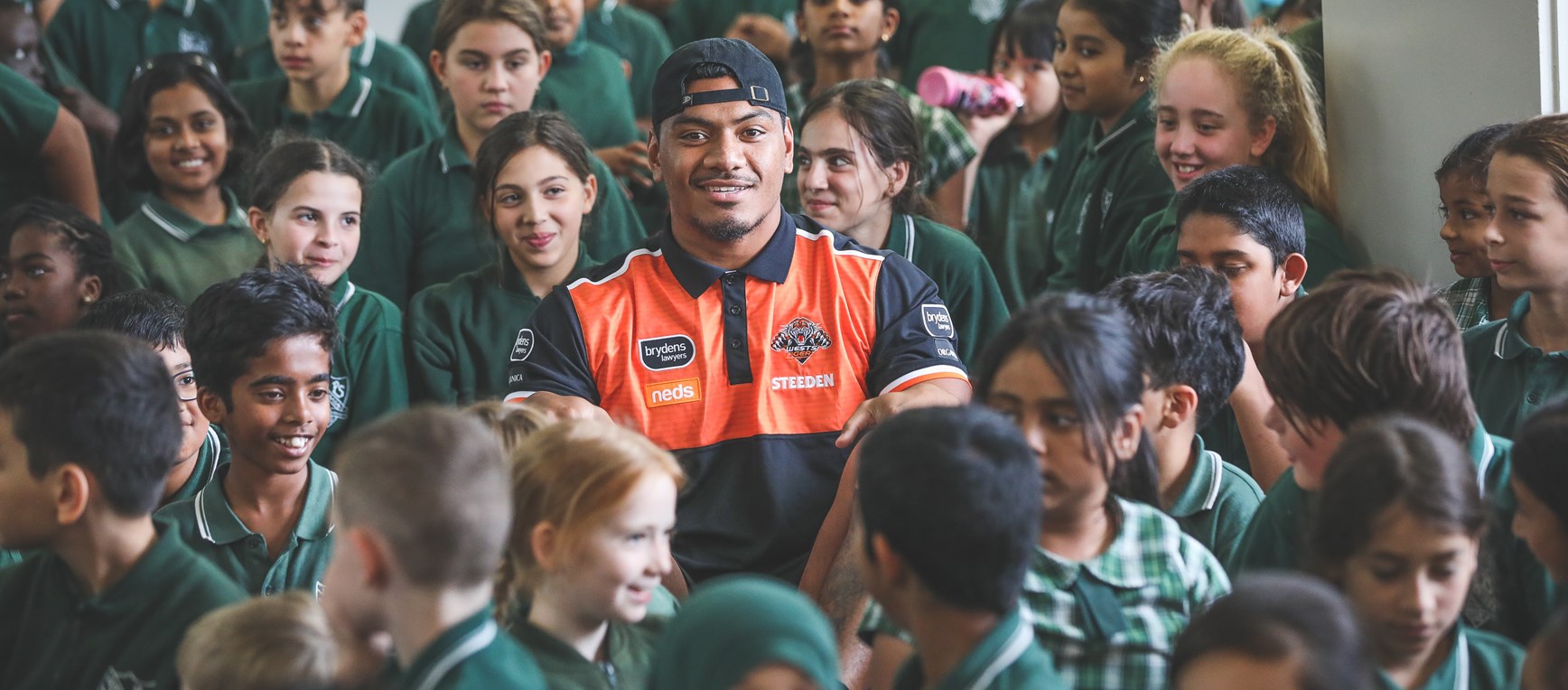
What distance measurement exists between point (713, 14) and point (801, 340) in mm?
3349

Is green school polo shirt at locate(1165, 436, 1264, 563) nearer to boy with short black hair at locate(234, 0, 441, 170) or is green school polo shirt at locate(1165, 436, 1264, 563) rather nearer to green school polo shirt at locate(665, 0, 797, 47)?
boy with short black hair at locate(234, 0, 441, 170)

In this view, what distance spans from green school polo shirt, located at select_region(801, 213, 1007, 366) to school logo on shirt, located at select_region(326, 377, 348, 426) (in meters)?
1.20

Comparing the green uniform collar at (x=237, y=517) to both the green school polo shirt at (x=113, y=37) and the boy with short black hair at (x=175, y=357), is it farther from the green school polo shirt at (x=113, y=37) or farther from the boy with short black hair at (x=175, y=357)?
the green school polo shirt at (x=113, y=37)

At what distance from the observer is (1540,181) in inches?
96.7

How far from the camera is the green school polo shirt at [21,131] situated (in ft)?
12.8

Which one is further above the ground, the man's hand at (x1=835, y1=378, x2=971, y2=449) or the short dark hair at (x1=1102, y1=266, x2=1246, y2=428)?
the short dark hair at (x1=1102, y1=266, x2=1246, y2=428)

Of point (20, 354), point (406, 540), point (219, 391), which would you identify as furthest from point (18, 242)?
point (406, 540)

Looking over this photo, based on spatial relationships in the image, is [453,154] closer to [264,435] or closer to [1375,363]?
[264,435]

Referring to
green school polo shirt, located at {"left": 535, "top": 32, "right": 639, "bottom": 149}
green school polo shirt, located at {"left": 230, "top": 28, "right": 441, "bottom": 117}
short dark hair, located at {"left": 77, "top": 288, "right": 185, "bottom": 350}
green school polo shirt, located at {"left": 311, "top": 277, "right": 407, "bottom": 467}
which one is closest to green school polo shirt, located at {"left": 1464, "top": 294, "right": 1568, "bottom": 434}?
green school polo shirt, located at {"left": 311, "top": 277, "right": 407, "bottom": 467}

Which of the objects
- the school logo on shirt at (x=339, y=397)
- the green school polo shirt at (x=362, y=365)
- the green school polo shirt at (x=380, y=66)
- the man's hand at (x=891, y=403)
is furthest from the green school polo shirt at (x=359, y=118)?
the man's hand at (x=891, y=403)

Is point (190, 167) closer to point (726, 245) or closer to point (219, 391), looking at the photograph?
point (219, 391)

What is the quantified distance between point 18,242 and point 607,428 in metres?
2.11

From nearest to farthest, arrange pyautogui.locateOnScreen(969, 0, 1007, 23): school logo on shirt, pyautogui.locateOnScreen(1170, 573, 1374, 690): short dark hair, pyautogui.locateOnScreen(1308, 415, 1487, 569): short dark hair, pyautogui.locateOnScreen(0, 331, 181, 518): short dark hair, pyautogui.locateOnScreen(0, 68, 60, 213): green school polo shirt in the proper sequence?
pyautogui.locateOnScreen(1170, 573, 1374, 690): short dark hair, pyautogui.locateOnScreen(1308, 415, 1487, 569): short dark hair, pyautogui.locateOnScreen(0, 331, 181, 518): short dark hair, pyautogui.locateOnScreen(0, 68, 60, 213): green school polo shirt, pyautogui.locateOnScreen(969, 0, 1007, 23): school logo on shirt

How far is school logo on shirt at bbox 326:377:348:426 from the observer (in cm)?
323
